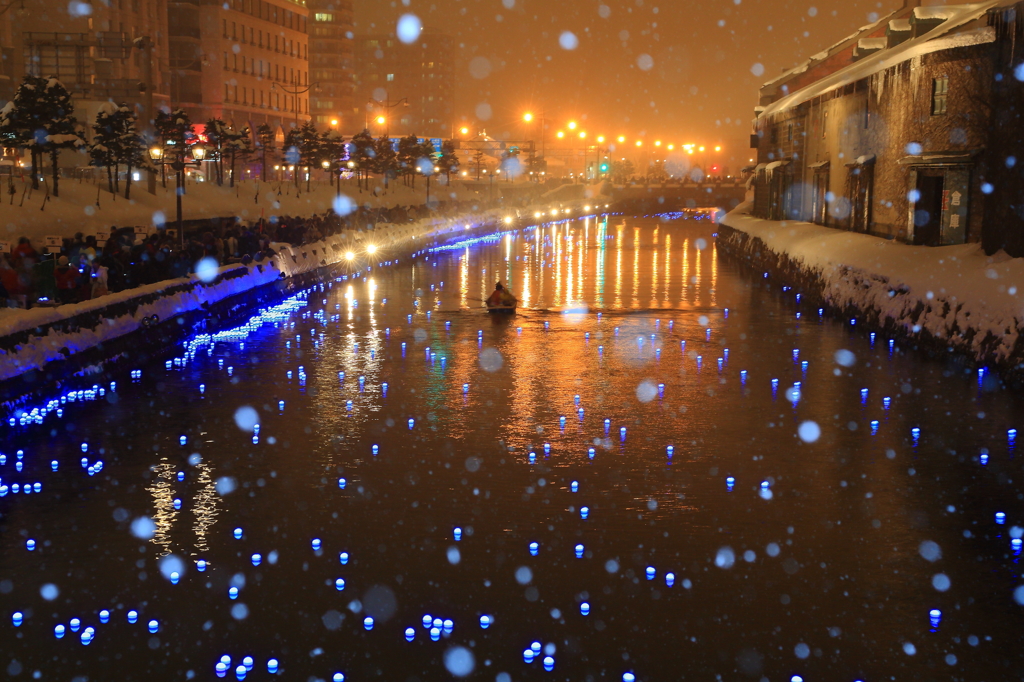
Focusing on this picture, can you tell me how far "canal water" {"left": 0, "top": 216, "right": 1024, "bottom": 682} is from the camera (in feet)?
22.2

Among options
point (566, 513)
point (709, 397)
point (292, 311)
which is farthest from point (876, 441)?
point (292, 311)

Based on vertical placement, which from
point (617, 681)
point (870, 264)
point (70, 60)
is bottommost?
point (617, 681)

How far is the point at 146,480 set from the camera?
10.6m

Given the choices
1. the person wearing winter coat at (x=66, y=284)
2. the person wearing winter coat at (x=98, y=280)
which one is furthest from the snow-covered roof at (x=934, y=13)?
the person wearing winter coat at (x=66, y=284)

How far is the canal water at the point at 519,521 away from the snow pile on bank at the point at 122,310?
948mm

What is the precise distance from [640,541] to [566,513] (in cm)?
92

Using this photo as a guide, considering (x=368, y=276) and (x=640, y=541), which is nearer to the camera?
(x=640, y=541)

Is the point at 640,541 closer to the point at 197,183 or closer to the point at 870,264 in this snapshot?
the point at 870,264

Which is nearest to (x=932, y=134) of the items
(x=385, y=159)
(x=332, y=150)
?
(x=332, y=150)

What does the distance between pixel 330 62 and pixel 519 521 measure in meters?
179

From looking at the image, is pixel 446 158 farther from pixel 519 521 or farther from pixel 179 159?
pixel 519 521

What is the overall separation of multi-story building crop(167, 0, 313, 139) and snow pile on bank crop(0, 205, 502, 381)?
5507 centimetres

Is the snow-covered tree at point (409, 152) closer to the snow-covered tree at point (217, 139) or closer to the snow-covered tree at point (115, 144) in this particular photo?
the snow-covered tree at point (217, 139)

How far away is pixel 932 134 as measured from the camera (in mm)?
27547
